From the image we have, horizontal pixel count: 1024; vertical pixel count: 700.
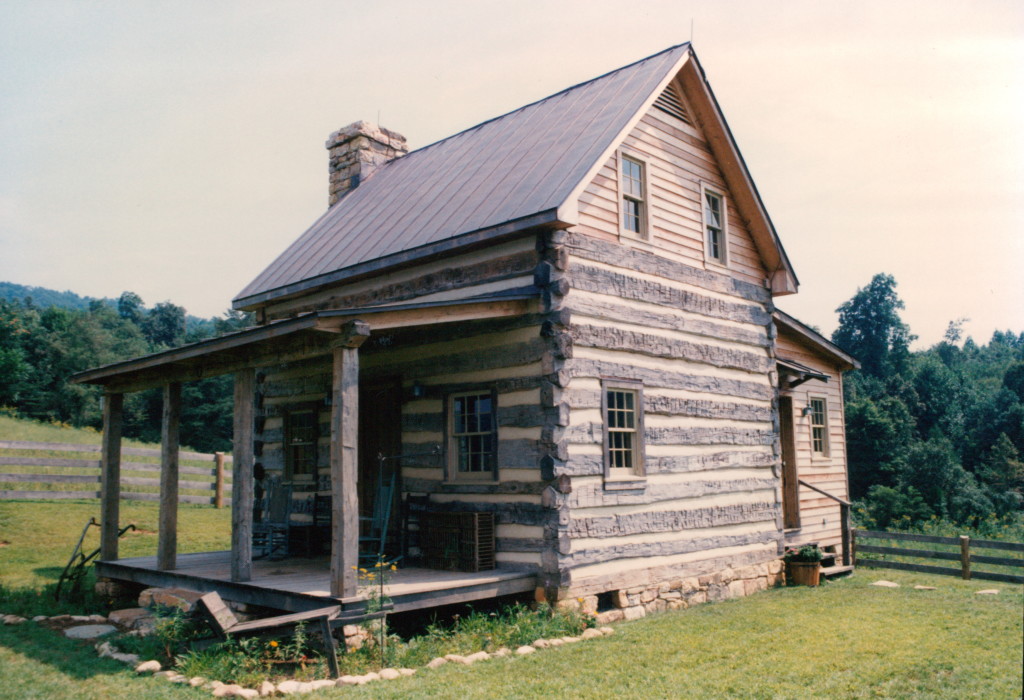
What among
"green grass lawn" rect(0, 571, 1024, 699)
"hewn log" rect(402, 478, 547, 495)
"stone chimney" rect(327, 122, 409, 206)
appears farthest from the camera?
"stone chimney" rect(327, 122, 409, 206)

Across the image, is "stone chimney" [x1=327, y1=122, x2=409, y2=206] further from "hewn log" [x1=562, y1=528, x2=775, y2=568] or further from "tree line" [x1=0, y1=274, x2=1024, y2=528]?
"tree line" [x1=0, y1=274, x2=1024, y2=528]

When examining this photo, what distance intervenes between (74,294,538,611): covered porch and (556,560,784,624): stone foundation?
4.25 ft

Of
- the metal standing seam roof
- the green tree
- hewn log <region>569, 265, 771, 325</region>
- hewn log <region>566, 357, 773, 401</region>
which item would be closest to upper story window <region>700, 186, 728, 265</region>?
hewn log <region>569, 265, 771, 325</region>

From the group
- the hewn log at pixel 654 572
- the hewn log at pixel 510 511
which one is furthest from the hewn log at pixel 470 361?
the hewn log at pixel 654 572

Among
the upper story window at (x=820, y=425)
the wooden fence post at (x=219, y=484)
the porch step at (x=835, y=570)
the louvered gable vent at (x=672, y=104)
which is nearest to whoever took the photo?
the louvered gable vent at (x=672, y=104)

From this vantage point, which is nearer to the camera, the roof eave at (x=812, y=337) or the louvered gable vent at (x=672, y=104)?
the louvered gable vent at (x=672, y=104)

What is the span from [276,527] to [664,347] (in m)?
6.32

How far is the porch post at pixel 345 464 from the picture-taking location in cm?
798

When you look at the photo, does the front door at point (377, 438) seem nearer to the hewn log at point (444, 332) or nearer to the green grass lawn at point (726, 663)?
the hewn log at point (444, 332)

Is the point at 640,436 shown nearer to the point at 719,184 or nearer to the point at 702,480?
the point at 702,480

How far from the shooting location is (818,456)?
18.2m

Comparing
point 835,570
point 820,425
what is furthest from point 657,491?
point 820,425

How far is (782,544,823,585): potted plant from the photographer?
13891 mm

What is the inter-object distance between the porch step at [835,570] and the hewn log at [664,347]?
3.89 metres
